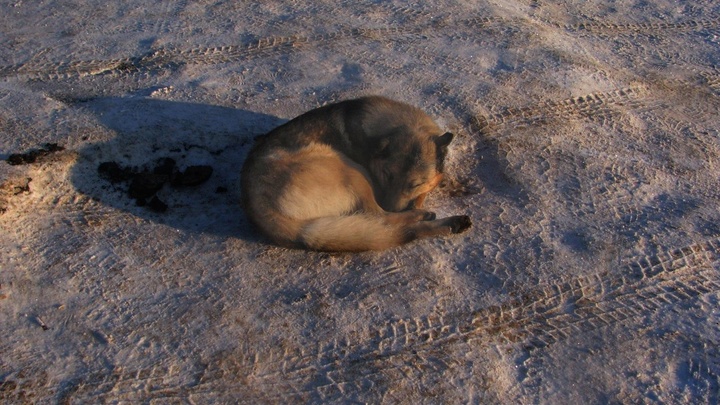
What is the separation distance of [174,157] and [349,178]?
1326mm

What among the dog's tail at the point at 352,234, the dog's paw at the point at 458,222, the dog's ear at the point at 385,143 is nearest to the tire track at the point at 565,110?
the dog's ear at the point at 385,143

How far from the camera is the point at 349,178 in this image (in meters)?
4.22

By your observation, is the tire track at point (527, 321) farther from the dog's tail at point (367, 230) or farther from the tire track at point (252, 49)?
the tire track at point (252, 49)

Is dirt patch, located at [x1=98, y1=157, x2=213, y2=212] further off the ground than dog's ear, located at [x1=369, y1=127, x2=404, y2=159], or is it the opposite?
dog's ear, located at [x1=369, y1=127, x2=404, y2=159]

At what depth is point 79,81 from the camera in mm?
5316

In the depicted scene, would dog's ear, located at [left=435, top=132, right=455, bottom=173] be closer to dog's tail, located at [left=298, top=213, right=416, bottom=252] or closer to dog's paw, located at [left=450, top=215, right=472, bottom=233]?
dog's paw, located at [left=450, top=215, right=472, bottom=233]

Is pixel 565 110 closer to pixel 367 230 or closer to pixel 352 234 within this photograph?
pixel 367 230

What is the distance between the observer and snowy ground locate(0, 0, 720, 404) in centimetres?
333

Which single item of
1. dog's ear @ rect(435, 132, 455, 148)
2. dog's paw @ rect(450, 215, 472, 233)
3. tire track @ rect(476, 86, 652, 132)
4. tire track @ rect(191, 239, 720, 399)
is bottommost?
tire track @ rect(191, 239, 720, 399)

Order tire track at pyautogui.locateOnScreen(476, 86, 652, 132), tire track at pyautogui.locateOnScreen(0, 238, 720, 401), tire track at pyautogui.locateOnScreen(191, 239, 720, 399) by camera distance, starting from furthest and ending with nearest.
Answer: tire track at pyautogui.locateOnScreen(476, 86, 652, 132)
tire track at pyautogui.locateOnScreen(191, 239, 720, 399)
tire track at pyautogui.locateOnScreen(0, 238, 720, 401)

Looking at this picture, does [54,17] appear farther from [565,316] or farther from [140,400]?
[565,316]

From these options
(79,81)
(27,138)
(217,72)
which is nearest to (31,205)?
(27,138)

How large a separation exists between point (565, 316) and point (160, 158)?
2902 millimetres

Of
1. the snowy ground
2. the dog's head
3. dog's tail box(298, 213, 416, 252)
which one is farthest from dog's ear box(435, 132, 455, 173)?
dog's tail box(298, 213, 416, 252)
